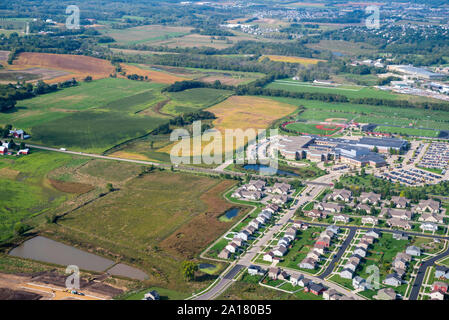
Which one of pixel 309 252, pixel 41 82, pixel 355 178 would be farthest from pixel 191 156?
pixel 41 82

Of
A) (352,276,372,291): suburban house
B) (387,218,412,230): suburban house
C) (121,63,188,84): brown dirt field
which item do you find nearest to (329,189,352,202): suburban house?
(387,218,412,230): suburban house

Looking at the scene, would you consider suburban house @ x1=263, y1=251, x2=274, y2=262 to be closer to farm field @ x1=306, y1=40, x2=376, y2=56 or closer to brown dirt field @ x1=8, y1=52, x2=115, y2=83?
brown dirt field @ x1=8, y1=52, x2=115, y2=83

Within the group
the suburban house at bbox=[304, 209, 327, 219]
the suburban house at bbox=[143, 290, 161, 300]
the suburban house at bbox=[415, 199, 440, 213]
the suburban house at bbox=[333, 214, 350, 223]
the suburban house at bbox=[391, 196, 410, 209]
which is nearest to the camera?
the suburban house at bbox=[143, 290, 161, 300]

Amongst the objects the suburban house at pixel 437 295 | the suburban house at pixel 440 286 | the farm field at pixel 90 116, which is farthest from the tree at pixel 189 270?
the farm field at pixel 90 116

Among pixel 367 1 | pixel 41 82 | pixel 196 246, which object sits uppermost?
pixel 367 1

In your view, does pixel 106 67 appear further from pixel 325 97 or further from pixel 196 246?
pixel 196 246

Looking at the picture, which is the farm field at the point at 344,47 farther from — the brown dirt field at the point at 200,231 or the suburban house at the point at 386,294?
the suburban house at the point at 386,294
